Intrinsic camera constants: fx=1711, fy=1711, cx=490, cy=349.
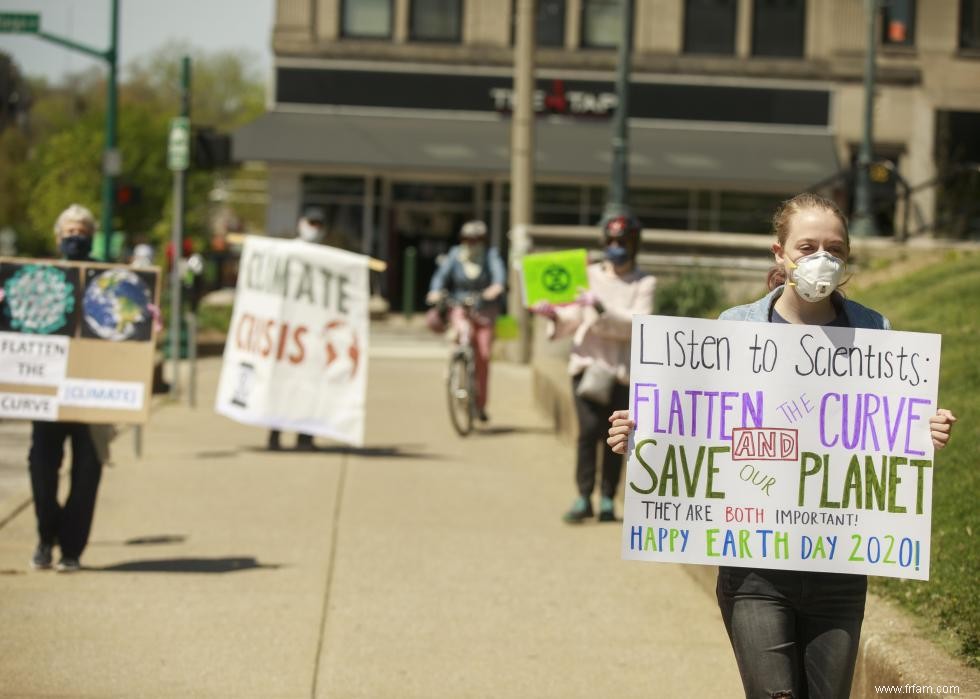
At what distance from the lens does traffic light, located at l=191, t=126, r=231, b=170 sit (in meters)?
19.7

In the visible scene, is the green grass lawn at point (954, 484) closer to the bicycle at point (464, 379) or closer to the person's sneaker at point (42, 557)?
the bicycle at point (464, 379)

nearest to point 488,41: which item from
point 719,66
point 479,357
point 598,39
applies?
point 598,39

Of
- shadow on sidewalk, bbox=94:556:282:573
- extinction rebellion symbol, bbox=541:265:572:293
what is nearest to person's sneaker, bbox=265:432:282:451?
extinction rebellion symbol, bbox=541:265:572:293

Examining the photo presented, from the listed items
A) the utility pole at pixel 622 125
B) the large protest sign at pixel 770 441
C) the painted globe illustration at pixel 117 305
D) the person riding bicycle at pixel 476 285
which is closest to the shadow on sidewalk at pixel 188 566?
the painted globe illustration at pixel 117 305

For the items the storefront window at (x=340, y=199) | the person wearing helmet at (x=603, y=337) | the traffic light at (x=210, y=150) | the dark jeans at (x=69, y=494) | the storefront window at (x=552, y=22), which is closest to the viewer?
the dark jeans at (x=69, y=494)

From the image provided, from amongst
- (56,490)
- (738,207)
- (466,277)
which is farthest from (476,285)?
(738,207)

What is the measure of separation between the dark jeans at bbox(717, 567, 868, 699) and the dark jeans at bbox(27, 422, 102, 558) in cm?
451

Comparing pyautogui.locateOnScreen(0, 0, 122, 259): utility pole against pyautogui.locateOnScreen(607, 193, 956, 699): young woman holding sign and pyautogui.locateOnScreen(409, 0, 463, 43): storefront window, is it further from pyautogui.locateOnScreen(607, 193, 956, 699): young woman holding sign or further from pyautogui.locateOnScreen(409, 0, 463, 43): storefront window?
pyautogui.locateOnScreen(607, 193, 956, 699): young woman holding sign

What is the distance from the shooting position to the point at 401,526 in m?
9.96

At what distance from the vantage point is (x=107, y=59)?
90.5ft

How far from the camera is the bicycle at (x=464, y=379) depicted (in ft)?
47.8

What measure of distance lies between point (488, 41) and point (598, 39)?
2407 mm

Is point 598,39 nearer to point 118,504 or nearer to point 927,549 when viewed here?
point 118,504

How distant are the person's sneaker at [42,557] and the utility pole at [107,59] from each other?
1613 centimetres
